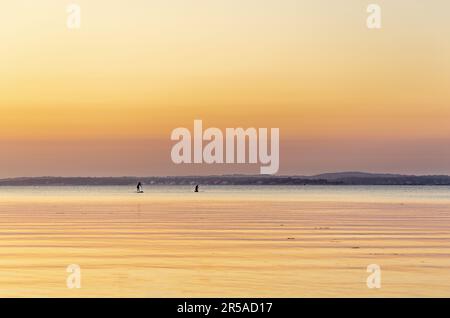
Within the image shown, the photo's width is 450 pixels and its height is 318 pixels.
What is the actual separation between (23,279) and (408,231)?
73.1ft

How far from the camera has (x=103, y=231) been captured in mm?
42406

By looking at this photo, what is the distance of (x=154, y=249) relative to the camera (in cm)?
3272
